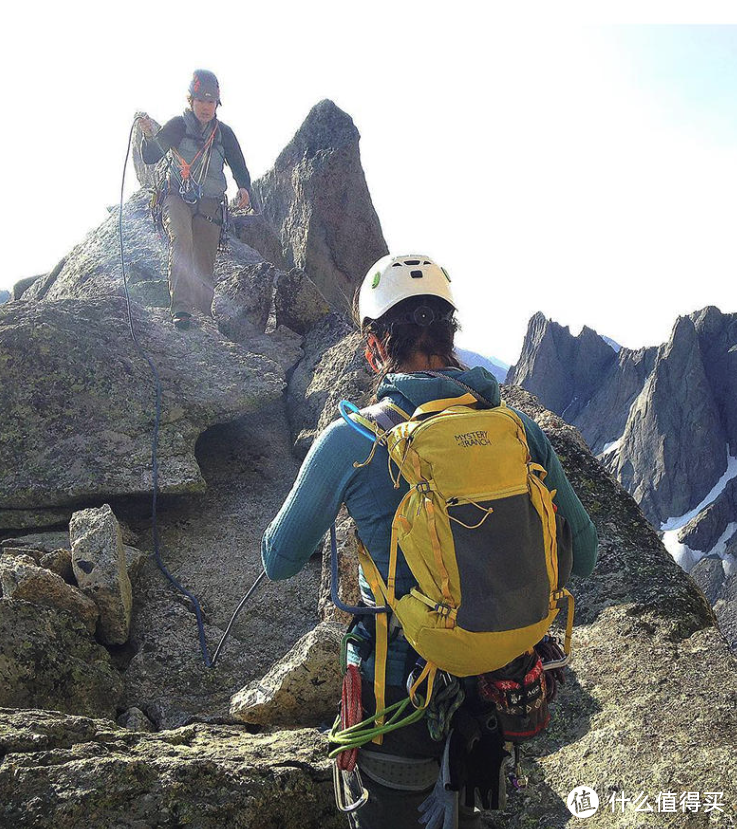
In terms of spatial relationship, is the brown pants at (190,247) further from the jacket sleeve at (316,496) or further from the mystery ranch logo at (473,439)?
the mystery ranch logo at (473,439)

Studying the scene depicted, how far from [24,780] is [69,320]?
24.2ft

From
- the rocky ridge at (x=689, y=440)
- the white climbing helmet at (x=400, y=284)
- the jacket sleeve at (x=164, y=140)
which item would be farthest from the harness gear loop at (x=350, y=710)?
the rocky ridge at (x=689, y=440)

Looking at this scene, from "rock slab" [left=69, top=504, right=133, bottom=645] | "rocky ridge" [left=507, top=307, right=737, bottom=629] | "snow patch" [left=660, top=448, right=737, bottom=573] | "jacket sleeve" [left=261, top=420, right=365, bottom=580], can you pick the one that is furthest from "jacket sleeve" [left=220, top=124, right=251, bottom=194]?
"rocky ridge" [left=507, top=307, right=737, bottom=629]

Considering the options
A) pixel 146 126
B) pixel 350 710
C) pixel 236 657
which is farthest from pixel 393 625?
pixel 146 126

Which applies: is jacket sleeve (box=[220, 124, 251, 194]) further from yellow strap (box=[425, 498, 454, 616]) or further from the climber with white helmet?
yellow strap (box=[425, 498, 454, 616])

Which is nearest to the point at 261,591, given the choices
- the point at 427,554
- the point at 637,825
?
the point at 637,825

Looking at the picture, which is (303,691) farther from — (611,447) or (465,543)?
(611,447)

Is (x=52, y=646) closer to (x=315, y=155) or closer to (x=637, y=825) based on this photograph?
(x=637, y=825)

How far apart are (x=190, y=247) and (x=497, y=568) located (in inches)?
415

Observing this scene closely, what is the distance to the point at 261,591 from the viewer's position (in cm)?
748

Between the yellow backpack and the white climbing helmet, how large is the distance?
0.66 metres

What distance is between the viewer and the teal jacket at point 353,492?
9.14 feet

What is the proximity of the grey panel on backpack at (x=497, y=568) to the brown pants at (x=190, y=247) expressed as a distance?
9.63m

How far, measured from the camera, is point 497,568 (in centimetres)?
257
